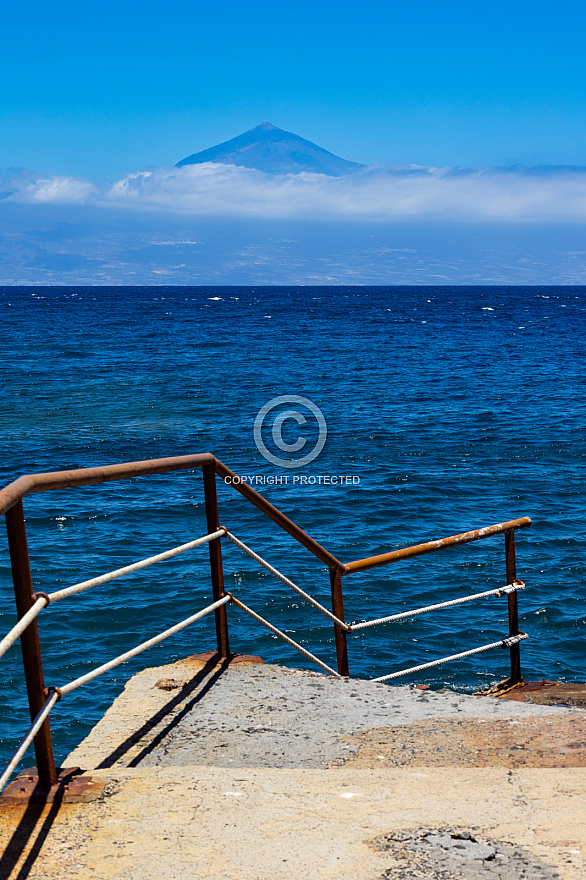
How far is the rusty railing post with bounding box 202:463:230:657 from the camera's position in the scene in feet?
13.6

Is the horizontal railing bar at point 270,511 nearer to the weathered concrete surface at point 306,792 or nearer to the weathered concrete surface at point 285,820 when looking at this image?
the weathered concrete surface at point 306,792

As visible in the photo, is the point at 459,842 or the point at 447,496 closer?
the point at 459,842

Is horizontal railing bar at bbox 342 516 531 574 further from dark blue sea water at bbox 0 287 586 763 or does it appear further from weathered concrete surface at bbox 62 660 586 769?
dark blue sea water at bbox 0 287 586 763

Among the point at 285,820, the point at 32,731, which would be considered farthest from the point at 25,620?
the point at 285,820

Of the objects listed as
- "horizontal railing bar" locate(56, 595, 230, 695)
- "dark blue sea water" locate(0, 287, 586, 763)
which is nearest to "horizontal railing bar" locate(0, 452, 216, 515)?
"horizontal railing bar" locate(56, 595, 230, 695)

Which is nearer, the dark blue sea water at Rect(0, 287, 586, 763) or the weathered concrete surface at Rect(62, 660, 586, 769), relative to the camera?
the weathered concrete surface at Rect(62, 660, 586, 769)

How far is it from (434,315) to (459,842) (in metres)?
92.5

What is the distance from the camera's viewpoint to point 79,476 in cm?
306

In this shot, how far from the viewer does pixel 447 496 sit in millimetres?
17078

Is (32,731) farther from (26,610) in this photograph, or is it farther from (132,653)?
(132,653)

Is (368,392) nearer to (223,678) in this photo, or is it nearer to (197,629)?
(197,629)

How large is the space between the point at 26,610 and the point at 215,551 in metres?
1.65

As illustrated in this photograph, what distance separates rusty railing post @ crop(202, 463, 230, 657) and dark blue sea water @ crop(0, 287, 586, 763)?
424 centimetres

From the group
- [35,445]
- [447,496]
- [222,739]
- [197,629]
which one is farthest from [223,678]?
[35,445]
